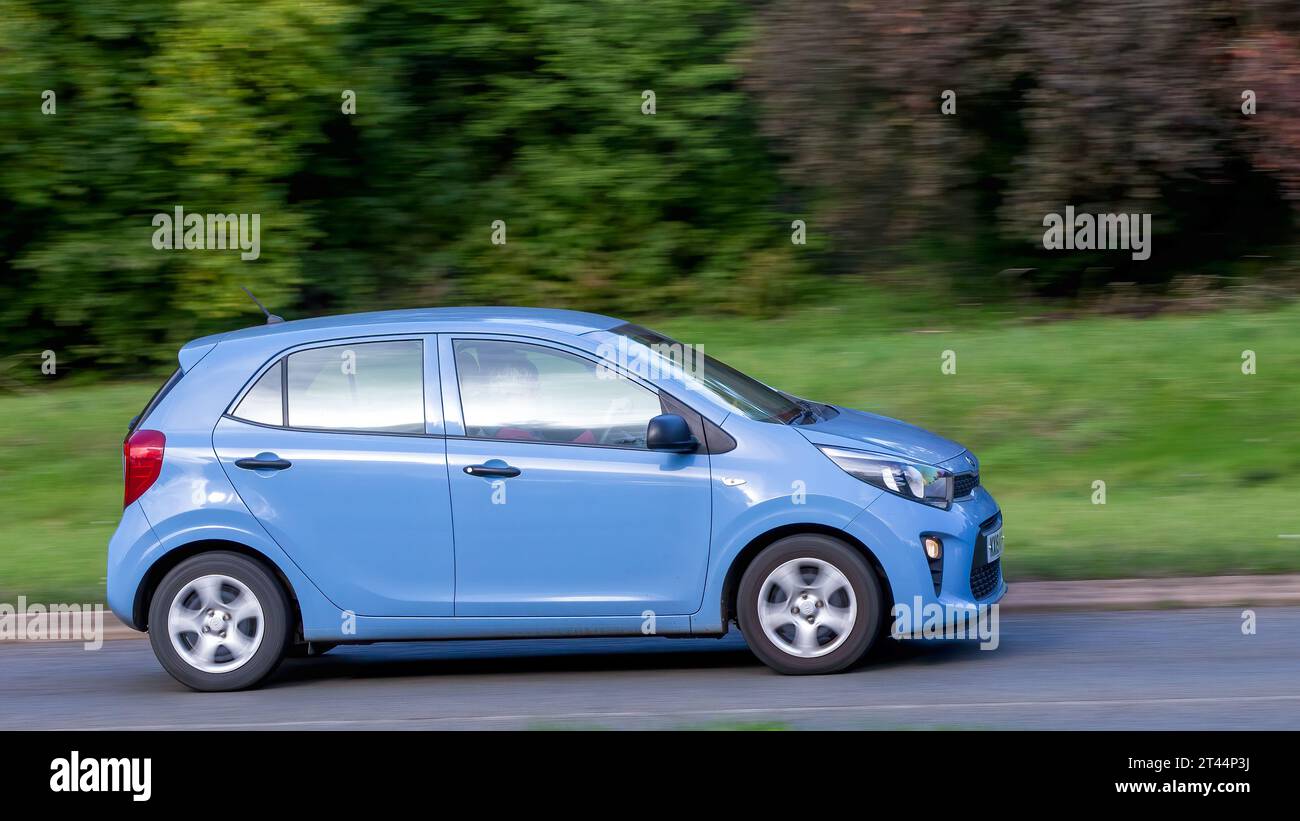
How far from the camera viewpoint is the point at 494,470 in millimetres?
7133

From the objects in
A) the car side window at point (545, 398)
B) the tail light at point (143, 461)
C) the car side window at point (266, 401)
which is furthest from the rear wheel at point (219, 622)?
the car side window at point (545, 398)

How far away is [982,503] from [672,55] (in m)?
12.1

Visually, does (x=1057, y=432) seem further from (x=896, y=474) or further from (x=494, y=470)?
(x=494, y=470)

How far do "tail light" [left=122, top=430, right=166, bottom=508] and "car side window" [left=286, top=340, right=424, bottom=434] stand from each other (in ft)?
2.08

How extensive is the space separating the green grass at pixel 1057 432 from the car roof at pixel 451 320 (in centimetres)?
267

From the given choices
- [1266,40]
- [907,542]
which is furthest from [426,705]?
[1266,40]

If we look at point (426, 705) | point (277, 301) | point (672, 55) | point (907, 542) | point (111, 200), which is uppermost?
point (672, 55)

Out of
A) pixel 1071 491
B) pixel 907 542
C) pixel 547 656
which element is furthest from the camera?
pixel 1071 491

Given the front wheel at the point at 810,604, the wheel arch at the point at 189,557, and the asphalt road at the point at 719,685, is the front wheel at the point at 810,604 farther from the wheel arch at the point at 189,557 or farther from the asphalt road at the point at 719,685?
the wheel arch at the point at 189,557

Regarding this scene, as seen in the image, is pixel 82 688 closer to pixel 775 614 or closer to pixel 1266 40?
pixel 775 614

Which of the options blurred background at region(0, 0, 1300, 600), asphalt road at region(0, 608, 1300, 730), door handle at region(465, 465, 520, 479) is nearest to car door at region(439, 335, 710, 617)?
door handle at region(465, 465, 520, 479)

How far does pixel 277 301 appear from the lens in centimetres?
1739

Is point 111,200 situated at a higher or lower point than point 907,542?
higher

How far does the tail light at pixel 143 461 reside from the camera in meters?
7.35
